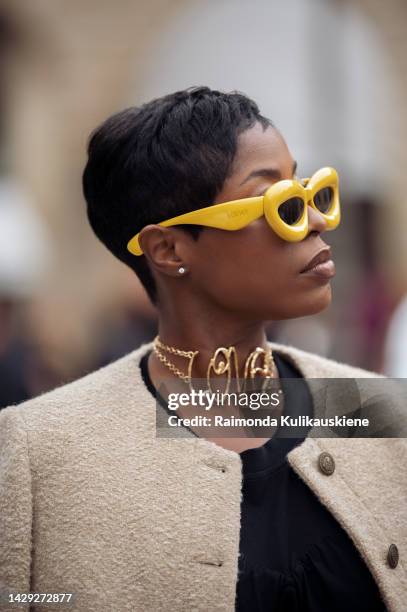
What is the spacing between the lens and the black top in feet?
7.89

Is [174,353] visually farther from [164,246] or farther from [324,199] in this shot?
[324,199]

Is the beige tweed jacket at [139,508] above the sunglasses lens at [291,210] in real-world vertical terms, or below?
below

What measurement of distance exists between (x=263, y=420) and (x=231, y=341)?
9.6 inches

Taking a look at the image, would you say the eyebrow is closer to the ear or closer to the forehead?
the forehead

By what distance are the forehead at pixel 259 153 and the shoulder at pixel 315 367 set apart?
0.60m

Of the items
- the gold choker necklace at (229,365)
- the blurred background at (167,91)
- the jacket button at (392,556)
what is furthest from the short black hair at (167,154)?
the blurred background at (167,91)

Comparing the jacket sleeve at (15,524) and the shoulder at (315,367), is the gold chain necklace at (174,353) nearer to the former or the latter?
the shoulder at (315,367)

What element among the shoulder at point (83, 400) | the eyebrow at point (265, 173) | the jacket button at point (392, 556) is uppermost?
the eyebrow at point (265, 173)

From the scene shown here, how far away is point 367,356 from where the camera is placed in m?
7.50

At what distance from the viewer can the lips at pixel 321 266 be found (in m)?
2.61

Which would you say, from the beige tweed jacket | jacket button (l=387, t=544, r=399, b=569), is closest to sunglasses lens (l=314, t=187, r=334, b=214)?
the beige tweed jacket

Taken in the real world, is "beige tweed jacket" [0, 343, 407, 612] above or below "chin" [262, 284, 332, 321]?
below

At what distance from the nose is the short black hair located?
0.26 metres

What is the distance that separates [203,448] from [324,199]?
2.56ft
